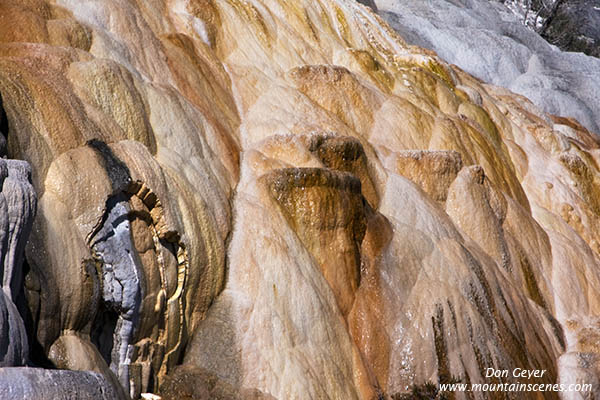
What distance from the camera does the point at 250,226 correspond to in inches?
305

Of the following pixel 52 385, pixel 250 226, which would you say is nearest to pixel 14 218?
pixel 52 385

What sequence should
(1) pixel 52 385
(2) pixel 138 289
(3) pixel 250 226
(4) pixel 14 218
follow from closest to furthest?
(1) pixel 52 385 < (4) pixel 14 218 < (2) pixel 138 289 < (3) pixel 250 226

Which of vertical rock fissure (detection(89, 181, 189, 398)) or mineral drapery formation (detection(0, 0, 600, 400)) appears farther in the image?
vertical rock fissure (detection(89, 181, 189, 398))

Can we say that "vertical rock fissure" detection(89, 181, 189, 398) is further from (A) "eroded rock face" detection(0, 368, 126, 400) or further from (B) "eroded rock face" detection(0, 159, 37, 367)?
(A) "eroded rock face" detection(0, 368, 126, 400)

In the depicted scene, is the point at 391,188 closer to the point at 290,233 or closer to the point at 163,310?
the point at 290,233

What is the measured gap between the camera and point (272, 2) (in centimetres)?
1202

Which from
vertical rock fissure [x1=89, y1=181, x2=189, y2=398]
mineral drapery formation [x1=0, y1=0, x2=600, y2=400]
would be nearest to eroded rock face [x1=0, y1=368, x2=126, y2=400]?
mineral drapery formation [x1=0, y1=0, x2=600, y2=400]

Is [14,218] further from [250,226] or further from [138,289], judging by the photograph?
[250,226]

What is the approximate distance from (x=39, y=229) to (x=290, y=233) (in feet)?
8.21

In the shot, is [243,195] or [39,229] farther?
[243,195]

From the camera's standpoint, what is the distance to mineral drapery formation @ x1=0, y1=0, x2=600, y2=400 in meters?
6.15

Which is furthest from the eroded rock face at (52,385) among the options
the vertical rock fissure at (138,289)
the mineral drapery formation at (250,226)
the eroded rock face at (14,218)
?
the vertical rock fissure at (138,289)

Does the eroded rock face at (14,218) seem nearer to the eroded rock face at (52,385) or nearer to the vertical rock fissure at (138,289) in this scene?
the eroded rock face at (52,385)

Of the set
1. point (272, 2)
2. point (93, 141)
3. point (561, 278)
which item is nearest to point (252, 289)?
point (93, 141)
